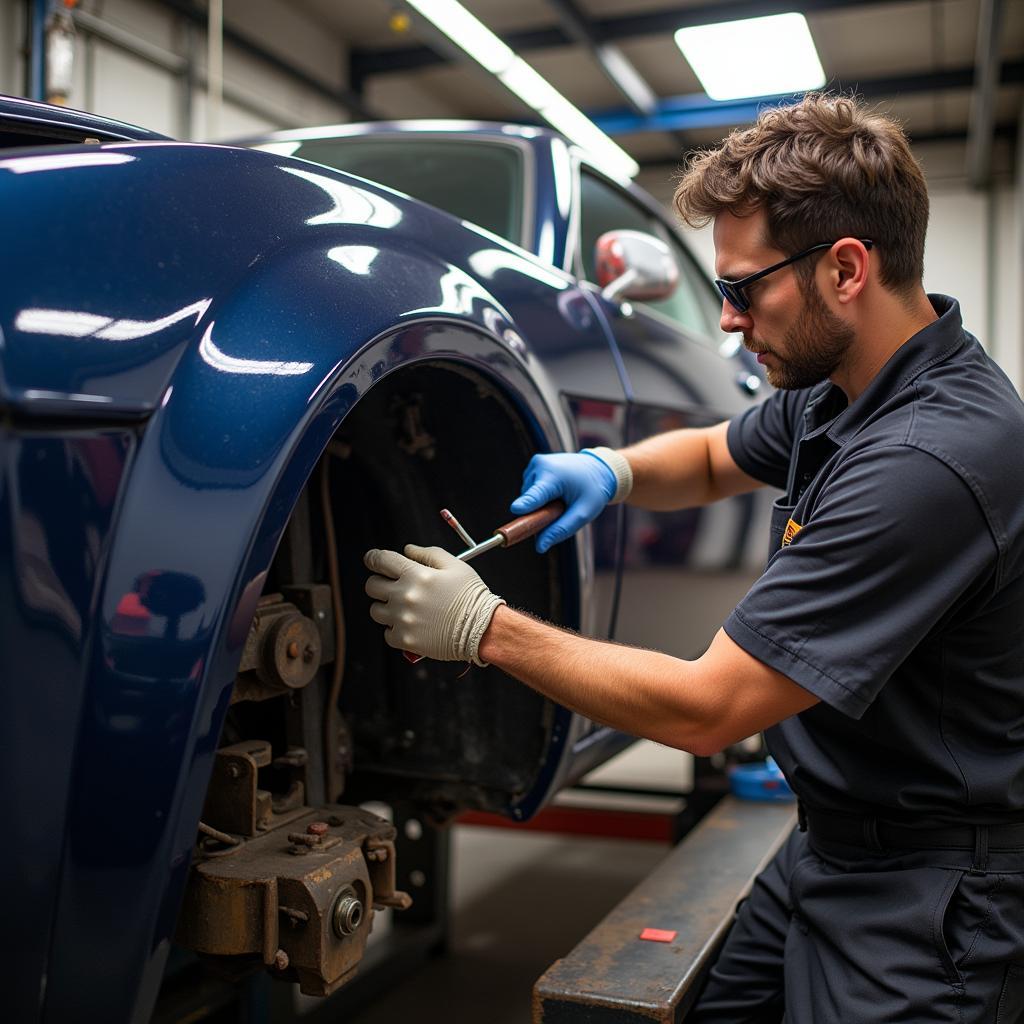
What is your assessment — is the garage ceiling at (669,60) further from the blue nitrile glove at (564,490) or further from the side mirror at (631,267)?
the blue nitrile glove at (564,490)

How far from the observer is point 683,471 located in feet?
6.57

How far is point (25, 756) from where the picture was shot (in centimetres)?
88

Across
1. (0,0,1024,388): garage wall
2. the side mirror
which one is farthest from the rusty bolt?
(0,0,1024,388): garage wall

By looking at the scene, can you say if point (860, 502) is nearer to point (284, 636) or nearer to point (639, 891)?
point (284, 636)

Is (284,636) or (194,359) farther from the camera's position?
(284,636)

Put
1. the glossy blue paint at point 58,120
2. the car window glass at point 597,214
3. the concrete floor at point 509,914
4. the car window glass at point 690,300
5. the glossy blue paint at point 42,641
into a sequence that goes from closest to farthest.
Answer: the glossy blue paint at point 42,641, the glossy blue paint at point 58,120, the car window glass at point 597,214, the concrete floor at point 509,914, the car window glass at point 690,300

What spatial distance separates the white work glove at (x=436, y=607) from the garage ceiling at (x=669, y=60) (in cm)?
507

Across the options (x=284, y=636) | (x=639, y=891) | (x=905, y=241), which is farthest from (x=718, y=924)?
(x=905, y=241)

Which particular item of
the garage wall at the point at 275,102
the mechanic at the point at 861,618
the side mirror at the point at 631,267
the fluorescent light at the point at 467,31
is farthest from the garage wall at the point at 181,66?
the mechanic at the point at 861,618

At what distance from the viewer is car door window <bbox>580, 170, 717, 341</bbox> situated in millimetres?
2459

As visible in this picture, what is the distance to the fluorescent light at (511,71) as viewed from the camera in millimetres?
5543

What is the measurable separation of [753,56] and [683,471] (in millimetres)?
6528

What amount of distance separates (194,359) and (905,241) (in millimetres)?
966

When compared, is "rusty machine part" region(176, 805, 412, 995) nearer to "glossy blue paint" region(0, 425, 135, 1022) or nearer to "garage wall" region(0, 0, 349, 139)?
"glossy blue paint" region(0, 425, 135, 1022)
